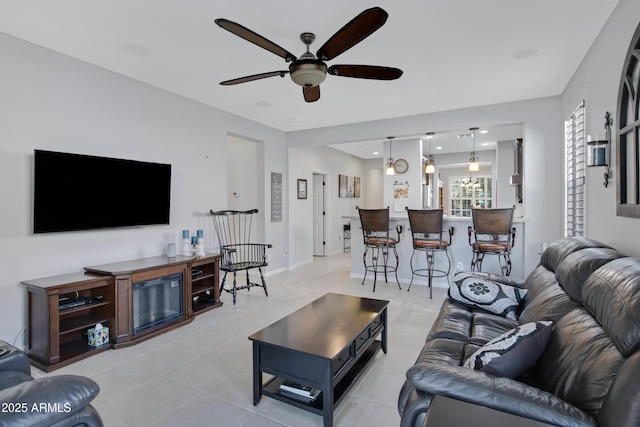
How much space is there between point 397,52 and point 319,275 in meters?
3.85

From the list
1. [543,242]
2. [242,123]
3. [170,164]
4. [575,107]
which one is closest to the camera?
[575,107]

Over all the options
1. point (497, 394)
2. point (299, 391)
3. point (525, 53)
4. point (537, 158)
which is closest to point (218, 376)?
point (299, 391)

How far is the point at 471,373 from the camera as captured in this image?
1264mm

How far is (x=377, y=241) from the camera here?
15.9 ft

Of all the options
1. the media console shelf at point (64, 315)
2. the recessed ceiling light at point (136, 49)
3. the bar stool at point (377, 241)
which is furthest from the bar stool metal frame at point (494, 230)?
the media console shelf at point (64, 315)

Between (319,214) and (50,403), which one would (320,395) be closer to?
(50,403)

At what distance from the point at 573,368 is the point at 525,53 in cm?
288

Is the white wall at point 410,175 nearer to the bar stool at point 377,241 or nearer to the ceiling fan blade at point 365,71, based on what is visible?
the bar stool at point 377,241

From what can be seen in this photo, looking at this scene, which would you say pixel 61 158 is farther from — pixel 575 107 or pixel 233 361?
pixel 575 107

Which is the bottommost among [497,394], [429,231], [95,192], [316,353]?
[316,353]

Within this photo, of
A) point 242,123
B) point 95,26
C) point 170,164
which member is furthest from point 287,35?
point 242,123

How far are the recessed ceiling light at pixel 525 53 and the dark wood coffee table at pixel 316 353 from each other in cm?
269

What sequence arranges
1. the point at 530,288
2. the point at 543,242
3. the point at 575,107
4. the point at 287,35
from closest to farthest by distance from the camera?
the point at 530,288, the point at 287,35, the point at 575,107, the point at 543,242

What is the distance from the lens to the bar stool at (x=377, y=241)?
15.3 feet
